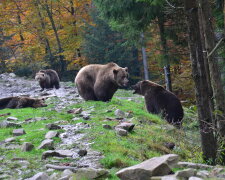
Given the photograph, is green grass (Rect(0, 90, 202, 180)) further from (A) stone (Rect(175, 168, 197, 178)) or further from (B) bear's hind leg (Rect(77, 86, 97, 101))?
(B) bear's hind leg (Rect(77, 86, 97, 101))

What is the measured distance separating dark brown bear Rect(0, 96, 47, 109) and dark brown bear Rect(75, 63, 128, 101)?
1.90 m

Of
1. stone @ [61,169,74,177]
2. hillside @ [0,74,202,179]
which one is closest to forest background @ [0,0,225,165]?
hillside @ [0,74,202,179]

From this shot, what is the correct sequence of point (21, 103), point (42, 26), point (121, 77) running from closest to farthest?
point (121, 77)
point (21, 103)
point (42, 26)

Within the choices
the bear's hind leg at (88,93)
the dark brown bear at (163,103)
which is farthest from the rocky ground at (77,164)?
the bear's hind leg at (88,93)

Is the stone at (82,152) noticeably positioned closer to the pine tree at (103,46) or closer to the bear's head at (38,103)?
the bear's head at (38,103)

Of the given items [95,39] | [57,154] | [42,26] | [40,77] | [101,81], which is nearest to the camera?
[57,154]

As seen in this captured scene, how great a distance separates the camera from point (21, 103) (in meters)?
13.6

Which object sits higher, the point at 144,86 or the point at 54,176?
the point at 144,86

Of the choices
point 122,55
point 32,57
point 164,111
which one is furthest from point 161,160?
point 32,57

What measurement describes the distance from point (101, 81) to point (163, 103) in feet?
10.1

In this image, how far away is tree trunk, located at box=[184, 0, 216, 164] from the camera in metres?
5.81

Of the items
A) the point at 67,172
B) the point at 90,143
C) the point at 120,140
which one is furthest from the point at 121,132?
the point at 67,172

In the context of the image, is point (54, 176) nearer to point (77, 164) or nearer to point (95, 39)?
point (77, 164)

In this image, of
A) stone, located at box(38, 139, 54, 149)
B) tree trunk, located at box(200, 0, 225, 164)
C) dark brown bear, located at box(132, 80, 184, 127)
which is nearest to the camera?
tree trunk, located at box(200, 0, 225, 164)
